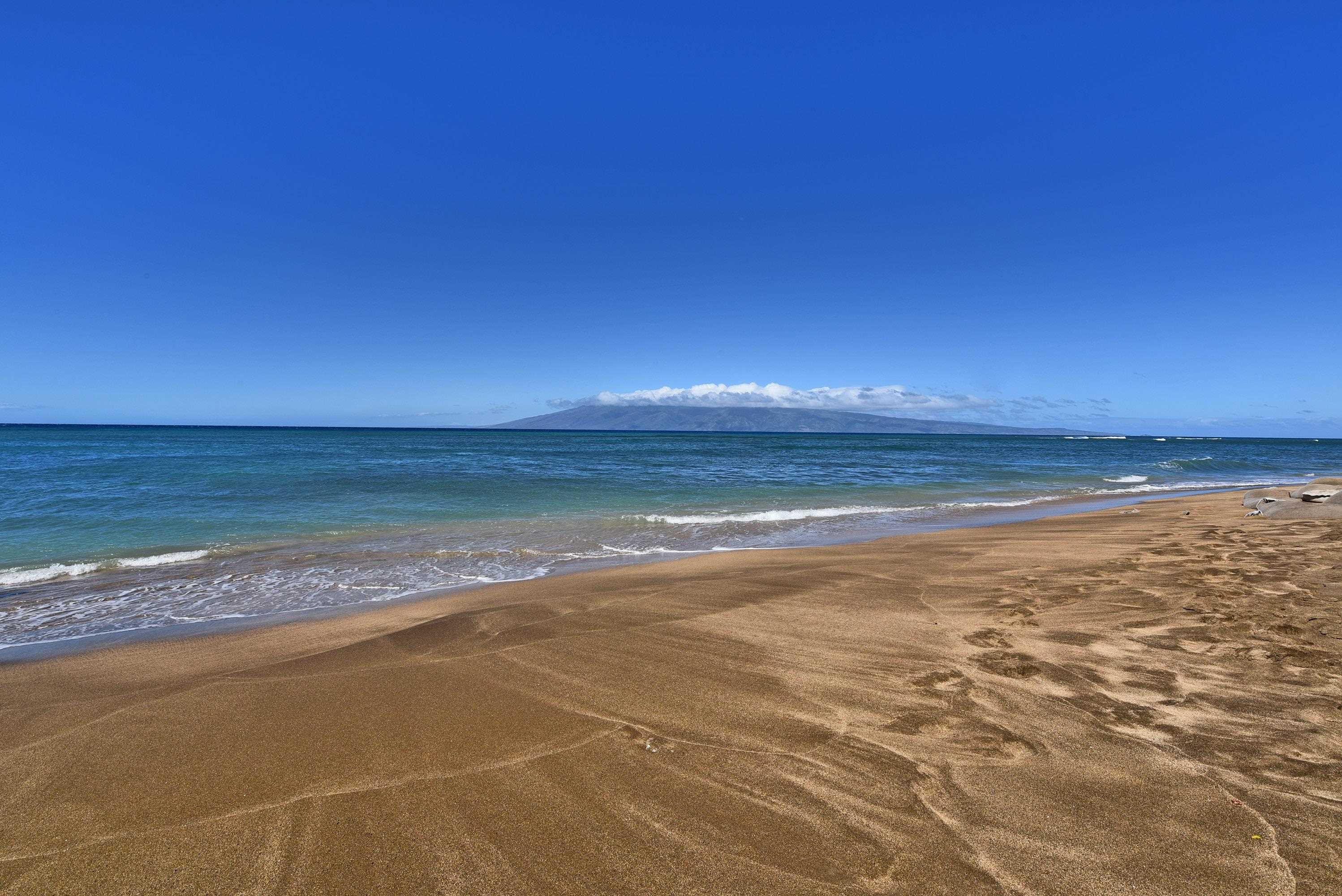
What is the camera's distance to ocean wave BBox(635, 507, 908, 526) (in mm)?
16062

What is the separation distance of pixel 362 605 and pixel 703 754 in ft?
20.6

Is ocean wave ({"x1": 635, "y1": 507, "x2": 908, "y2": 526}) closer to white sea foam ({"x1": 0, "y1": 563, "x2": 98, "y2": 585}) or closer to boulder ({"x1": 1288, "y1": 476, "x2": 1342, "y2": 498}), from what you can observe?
boulder ({"x1": 1288, "y1": 476, "x2": 1342, "y2": 498})

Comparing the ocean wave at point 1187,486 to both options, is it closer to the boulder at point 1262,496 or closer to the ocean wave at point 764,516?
the boulder at point 1262,496

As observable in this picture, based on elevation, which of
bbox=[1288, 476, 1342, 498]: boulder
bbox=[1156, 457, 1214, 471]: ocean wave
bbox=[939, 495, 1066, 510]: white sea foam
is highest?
bbox=[1288, 476, 1342, 498]: boulder

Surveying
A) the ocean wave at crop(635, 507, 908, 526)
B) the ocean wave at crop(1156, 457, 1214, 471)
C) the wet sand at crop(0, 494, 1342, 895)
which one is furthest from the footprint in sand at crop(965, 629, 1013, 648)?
the ocean wave at crop(1156, 457, 1214, 471)

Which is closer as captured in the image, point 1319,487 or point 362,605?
point 362,605

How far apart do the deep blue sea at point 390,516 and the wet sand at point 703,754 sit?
10.5 ft

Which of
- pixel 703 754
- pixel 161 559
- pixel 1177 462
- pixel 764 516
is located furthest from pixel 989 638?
pixel 1177 462

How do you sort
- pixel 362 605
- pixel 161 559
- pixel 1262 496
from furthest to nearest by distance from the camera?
pixel 1262 496 → pixel 161 559 → pixel 362 605

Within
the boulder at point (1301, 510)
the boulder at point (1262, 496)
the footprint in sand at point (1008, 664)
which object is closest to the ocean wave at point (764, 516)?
the boulder at point (1301, 510)

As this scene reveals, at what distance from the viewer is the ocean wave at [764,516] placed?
632 inches

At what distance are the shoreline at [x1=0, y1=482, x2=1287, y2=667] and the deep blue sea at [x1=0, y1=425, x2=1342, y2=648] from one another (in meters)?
0.15

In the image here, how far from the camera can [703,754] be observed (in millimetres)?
3625

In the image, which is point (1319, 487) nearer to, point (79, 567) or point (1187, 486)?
point (1187, 486)
